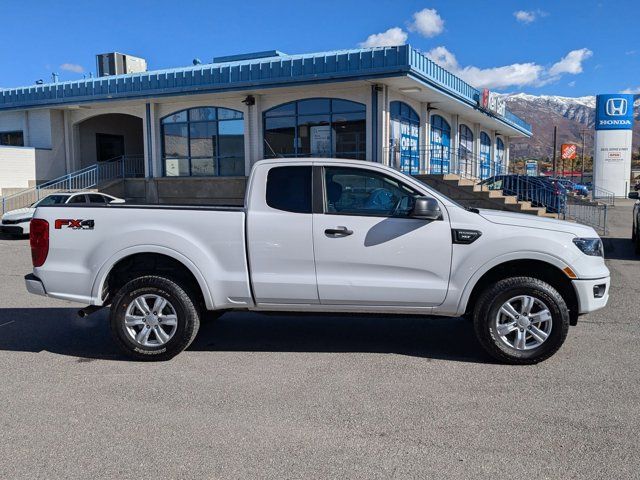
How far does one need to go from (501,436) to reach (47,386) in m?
3.71

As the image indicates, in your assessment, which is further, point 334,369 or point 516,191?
point 516,191

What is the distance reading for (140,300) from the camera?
5.67 meters

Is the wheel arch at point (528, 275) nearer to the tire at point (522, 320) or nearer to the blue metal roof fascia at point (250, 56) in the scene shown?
the tire at point (522, 320)

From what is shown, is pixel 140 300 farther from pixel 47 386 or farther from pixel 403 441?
pixel 403 441

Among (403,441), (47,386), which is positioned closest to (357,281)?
(403,441)

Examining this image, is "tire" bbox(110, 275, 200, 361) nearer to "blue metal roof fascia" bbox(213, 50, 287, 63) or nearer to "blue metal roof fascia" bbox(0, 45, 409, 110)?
"blue metal roof fascia" bbox(0, 45, 409, 110)

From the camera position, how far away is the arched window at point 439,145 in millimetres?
25422

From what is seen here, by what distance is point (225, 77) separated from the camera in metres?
21.3

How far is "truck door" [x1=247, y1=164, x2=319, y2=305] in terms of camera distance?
18.1 feet

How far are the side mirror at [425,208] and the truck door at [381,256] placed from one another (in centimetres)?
16

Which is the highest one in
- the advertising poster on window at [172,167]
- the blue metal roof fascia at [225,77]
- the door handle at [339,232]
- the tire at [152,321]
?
the blue metal roof fascia at [225,77]

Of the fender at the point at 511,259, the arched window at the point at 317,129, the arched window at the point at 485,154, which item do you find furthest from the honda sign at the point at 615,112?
the fender at the point at 511,259

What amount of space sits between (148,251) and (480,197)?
14.7 m

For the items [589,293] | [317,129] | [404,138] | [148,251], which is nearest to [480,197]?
[404,138]
